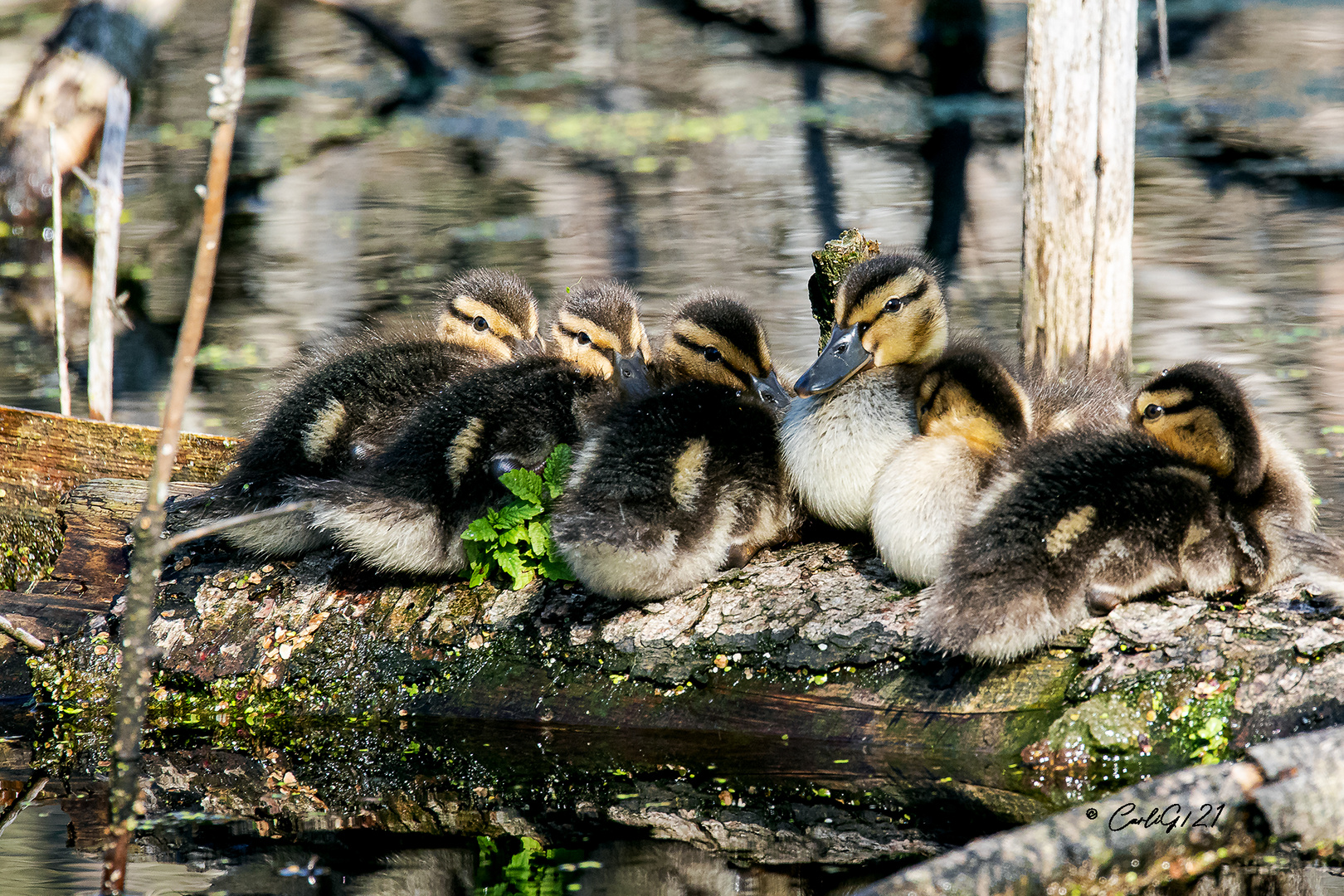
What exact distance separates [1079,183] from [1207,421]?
5.86ft

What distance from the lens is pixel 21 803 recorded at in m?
3.19

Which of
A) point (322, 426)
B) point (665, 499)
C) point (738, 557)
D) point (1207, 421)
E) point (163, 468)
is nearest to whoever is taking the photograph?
point (163, 468)

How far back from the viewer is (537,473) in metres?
3.65

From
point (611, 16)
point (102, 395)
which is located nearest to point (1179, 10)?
point (611, 16)

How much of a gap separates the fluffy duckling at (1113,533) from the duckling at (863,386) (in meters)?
0.46

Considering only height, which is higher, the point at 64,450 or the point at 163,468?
the point at 163,468

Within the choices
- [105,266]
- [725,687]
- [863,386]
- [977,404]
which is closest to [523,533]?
[725,687]

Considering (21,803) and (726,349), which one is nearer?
(21,803)

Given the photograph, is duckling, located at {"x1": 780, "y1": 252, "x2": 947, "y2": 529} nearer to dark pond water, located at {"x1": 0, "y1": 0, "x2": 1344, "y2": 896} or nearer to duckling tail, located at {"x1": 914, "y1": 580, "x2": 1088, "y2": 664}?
duckling tail, located at {"x1": 914, "y1": 580, "x2": 1088, "y2": 664}

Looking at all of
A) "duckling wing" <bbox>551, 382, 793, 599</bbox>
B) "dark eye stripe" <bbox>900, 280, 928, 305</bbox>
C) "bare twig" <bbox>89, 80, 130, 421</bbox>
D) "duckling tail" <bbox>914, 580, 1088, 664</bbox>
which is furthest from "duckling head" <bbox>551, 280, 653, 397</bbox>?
"bare twig" <bbox>89, 80, 130, 421</bbox>

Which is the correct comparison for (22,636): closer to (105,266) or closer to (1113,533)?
(105,266)

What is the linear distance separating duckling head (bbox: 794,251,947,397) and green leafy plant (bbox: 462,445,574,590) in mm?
838

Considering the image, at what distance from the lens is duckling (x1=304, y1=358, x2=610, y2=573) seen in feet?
11.8

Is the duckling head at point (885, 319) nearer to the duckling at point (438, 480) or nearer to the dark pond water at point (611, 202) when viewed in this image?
the duckling at point (438, 480)
